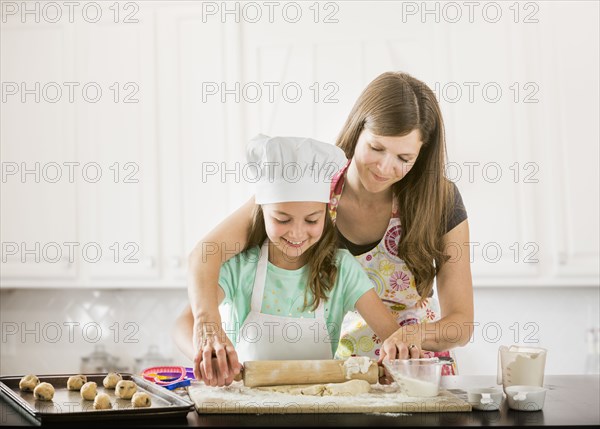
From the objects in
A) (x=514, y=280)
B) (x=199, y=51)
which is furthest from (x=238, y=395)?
(x=199, y=51)

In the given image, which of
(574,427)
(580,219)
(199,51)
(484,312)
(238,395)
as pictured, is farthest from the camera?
(484,312)

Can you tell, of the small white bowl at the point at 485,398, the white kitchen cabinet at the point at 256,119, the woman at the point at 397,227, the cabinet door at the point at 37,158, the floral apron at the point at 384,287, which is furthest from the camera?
the cabinet door at the point at 37,158

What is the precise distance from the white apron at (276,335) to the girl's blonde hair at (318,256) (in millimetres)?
37

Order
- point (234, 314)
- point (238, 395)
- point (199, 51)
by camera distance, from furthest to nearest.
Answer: point (199, 51)
point (234, 314)
point (238, 395)

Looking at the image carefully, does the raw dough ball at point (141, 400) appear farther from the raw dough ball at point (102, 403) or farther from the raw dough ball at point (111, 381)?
the raw dough ball at point (111, 381)

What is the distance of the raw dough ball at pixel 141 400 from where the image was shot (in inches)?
50.8

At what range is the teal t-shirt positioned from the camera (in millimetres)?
1826

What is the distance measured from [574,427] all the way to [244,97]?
188 centimetres

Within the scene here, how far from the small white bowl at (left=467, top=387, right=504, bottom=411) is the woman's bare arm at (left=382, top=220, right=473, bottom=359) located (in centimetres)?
40

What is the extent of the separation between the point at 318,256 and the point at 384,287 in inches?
12.6

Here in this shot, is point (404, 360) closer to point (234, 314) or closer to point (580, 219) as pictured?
point (234, 314)

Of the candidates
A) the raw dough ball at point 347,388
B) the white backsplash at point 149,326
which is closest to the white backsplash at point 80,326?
the white backsplash at point 149,326

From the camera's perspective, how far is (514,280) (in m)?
2.67

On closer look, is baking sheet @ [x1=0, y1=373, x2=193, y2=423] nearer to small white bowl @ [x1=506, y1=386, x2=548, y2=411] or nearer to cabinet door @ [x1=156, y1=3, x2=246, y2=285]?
small white bowl @ [x1=506, y1=386, x2=548, y2=411]
